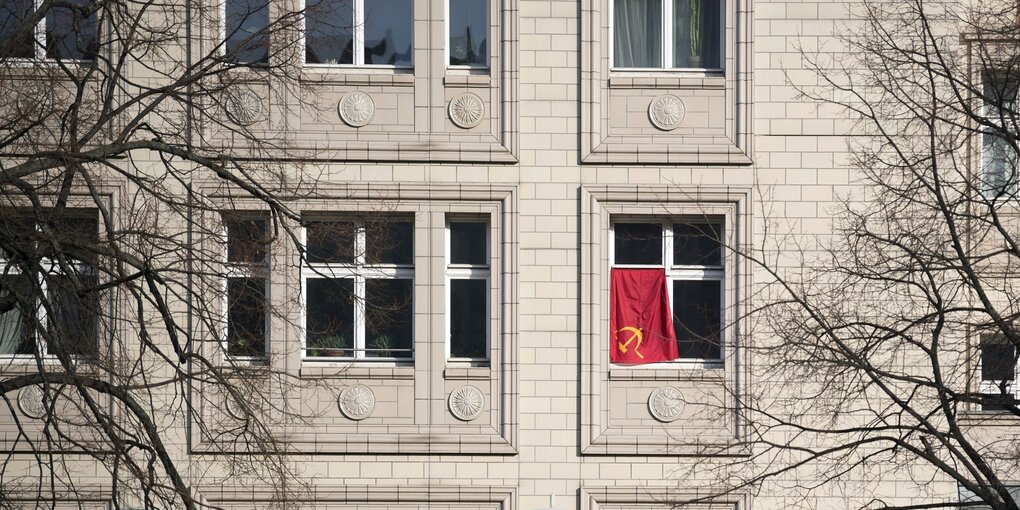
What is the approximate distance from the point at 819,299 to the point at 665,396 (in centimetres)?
264

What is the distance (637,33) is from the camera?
66.3 ft

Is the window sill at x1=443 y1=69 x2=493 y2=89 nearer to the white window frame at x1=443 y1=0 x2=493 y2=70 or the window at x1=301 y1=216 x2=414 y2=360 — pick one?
the white window frame at x1=443 y1=0 x2=493 y2=70

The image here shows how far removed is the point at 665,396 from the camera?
63.4 ft

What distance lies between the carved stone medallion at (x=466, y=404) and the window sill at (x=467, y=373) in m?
0.17

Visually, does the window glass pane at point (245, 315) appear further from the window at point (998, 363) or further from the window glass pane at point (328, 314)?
the window at point (998, 363)

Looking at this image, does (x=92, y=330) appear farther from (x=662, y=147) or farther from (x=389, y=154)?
(x=662, y=147)

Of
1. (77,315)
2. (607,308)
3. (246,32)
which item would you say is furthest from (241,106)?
(607,308)

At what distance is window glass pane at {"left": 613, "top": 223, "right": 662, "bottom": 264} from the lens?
65.8ft

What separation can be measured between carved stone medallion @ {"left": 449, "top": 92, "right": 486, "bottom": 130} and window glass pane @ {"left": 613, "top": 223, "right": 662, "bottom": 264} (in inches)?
91.6

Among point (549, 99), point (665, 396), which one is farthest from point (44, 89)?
point (665, 396)

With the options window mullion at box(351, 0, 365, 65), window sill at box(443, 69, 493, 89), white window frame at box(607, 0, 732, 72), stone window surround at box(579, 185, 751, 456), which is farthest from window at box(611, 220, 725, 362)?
window mullion at box(351, 0, 365, 65)

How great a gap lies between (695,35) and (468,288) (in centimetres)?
445

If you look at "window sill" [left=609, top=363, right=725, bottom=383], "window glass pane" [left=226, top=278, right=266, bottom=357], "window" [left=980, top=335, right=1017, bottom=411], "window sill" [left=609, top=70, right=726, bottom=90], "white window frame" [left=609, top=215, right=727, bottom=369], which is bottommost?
"window sill" [left=609, top=363, right=725, bottom=383]

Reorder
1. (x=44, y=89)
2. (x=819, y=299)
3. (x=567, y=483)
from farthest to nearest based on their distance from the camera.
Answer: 1. (x=567, y=483)
2. (x=819, y=299)
3. (x=44, y=89)
